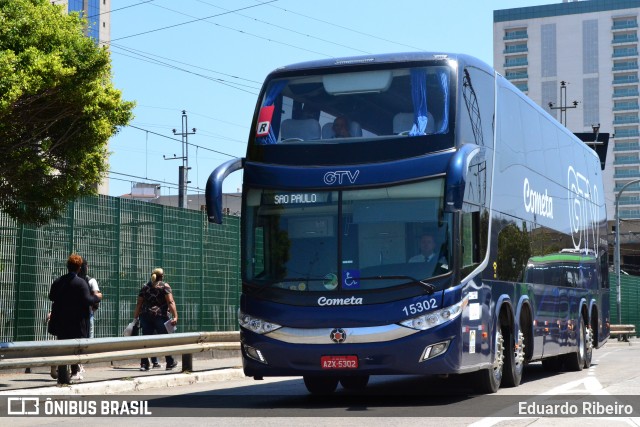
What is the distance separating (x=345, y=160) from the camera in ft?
41.2

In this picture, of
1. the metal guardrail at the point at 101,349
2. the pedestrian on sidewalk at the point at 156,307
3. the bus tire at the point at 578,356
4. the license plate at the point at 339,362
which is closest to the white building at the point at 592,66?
the bus tire at the point at 578,356

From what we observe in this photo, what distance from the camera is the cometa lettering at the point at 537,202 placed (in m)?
16.1

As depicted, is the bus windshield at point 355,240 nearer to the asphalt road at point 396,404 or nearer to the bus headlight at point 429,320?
the bus headlight at point 429,320

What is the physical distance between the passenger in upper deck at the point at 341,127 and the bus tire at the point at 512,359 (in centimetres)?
411

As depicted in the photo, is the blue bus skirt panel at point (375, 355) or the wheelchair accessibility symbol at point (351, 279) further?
the wheelchair accessibility symbol at point (351, 279)

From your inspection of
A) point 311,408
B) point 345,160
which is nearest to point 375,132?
point 345,160

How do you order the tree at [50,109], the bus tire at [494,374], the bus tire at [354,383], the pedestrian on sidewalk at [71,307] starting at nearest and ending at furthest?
1. the tree at [50,109]
2. the bus tire at [494,374]
3. the bus tire at [354,383]
4. the pedestrian on sidewalk at [71,307]

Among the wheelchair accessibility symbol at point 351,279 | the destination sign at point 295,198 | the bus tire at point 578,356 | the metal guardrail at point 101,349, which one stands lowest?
the bus tire at point 578,356

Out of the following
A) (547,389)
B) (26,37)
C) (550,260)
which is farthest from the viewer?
(550,260)

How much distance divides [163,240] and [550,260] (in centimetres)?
827

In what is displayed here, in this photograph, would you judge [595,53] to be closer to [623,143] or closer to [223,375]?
[623,143]

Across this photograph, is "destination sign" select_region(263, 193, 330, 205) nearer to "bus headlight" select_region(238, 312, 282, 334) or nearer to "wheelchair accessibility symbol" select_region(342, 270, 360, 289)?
"wheelchair accessibility symbol" select_region(342, 270, 360, 289)

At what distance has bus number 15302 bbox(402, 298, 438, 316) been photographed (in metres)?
12.0

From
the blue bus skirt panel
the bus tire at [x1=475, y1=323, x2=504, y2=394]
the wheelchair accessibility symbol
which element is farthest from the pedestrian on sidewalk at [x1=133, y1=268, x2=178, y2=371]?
the wheelchair accessibility symbol
